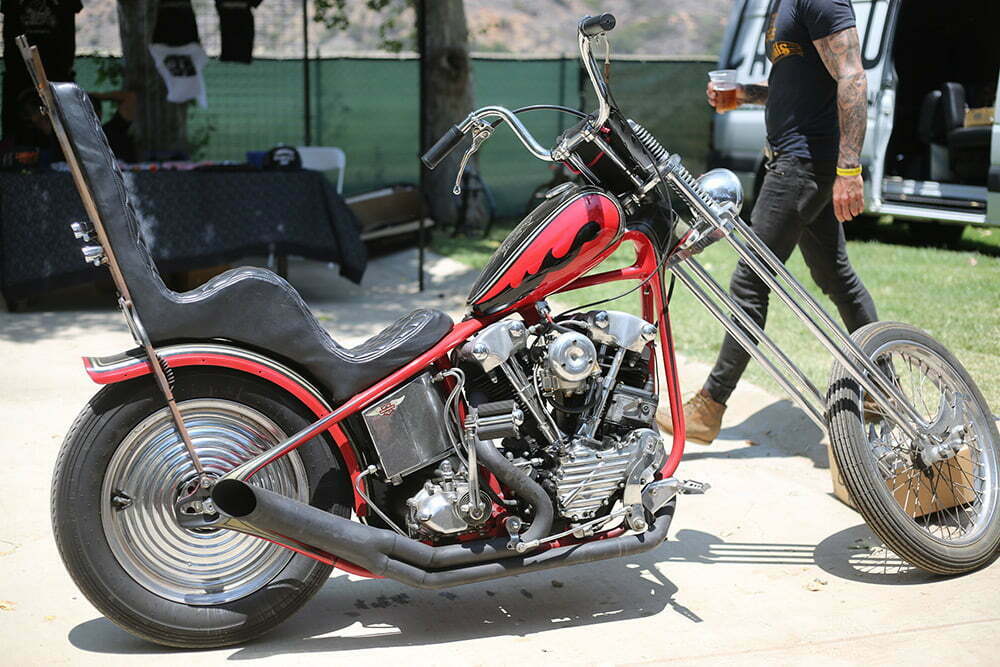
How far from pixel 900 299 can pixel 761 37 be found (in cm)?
361

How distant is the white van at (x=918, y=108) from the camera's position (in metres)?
9.84

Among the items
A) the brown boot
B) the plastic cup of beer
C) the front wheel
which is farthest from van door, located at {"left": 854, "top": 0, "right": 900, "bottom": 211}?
the front wheel

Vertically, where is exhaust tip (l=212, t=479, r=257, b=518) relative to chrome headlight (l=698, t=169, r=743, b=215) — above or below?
below

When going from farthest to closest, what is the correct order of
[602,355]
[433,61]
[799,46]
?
1. [433,61]
2. [799,46]
3. [602,355]

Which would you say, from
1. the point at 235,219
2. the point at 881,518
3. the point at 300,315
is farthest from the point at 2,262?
the point at 881,518

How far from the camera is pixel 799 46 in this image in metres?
4.48

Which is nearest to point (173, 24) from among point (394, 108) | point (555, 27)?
point (394, 108)

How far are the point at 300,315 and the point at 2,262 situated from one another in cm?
517

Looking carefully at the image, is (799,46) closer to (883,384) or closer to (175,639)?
(883,384)

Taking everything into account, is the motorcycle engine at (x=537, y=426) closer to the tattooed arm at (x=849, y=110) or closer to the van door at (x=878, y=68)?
the tattooed arm at (x=849, y=110)

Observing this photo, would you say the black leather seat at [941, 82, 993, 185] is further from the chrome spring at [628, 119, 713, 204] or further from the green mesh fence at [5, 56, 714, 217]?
the chrome spring at [628, 119, 713, 204]

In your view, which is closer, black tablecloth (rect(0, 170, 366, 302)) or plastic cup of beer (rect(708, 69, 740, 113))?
plastic cup of beer (rect(708, 69, 740, 113))

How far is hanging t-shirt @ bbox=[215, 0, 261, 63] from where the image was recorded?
10703mm

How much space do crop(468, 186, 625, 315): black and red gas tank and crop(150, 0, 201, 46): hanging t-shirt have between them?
8170 millimetres
